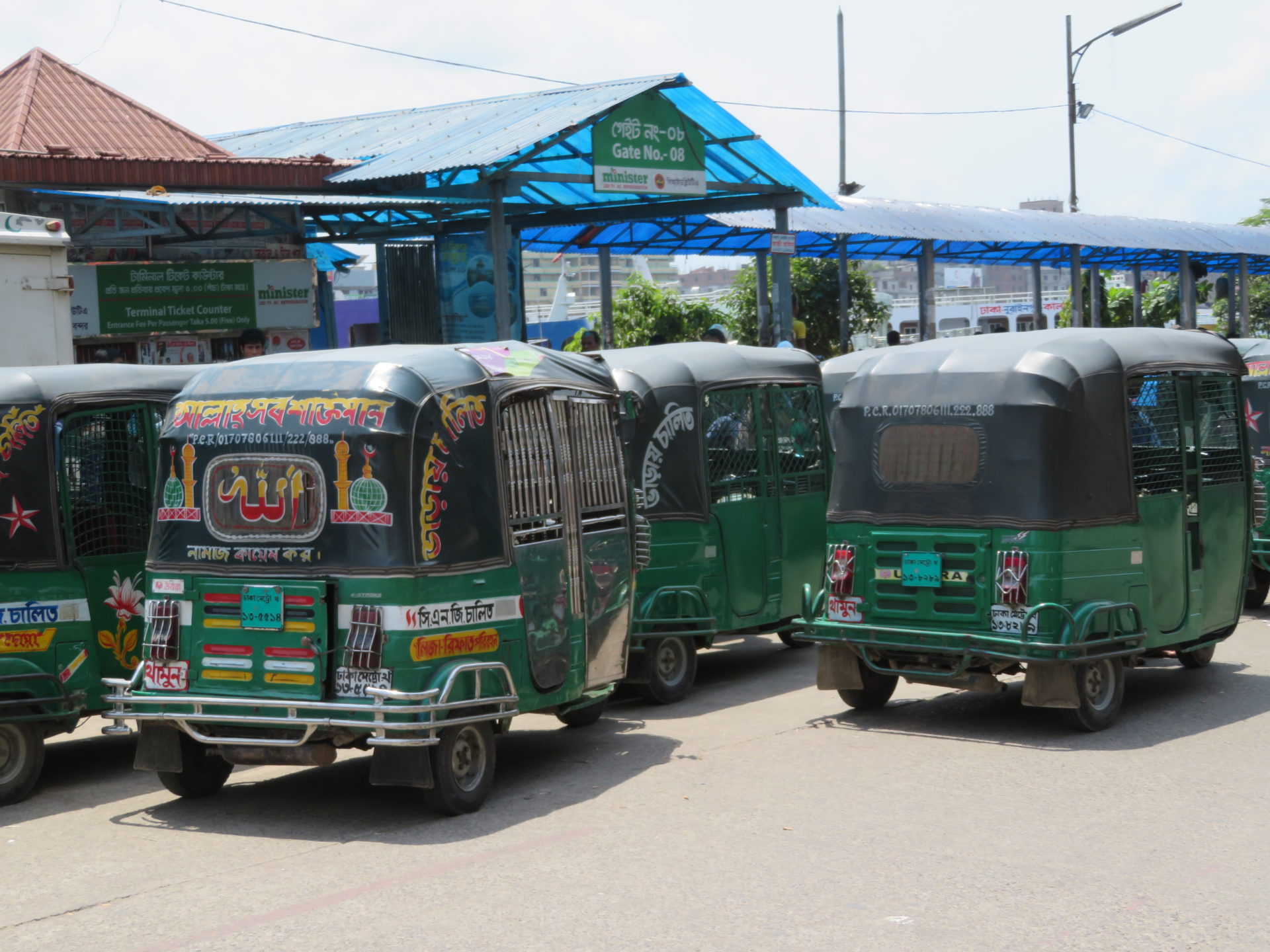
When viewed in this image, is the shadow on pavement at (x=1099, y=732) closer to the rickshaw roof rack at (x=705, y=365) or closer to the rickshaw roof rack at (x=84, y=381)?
the rickshaw roof rack at (x=705, y=365)

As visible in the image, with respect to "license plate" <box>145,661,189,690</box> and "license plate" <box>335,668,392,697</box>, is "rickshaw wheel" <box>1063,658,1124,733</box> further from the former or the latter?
"license plate" <box>145,661,189,690</box>

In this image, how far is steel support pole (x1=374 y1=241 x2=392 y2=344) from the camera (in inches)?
791

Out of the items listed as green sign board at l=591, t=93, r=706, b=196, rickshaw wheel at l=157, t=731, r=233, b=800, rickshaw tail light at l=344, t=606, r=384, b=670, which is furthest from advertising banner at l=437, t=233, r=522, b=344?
rickshaw tail light at l=344, t=606, r=384, b=670

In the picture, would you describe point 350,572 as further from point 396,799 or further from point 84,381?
point 84,381

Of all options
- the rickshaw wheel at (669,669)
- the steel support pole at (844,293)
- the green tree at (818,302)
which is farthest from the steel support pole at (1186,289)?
the rickshaw wheel at (669,669)

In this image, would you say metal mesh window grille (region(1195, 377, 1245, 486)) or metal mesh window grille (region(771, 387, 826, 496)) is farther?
metal mesh window grille (region(771, 387, 826, 496))

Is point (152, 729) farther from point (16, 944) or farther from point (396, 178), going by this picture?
point (396, 178)

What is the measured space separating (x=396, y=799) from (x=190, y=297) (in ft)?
31.2

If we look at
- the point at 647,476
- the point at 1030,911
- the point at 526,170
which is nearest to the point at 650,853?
the point at 1030,911

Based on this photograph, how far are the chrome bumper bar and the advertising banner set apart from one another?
452 inches

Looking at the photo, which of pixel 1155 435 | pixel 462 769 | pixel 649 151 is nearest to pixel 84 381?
pixel 462 769

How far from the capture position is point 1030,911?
552cm

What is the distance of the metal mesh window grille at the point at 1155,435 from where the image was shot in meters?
8.99

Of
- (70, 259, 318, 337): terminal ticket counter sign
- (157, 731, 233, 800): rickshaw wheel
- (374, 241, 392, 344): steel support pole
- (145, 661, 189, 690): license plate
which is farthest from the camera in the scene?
(374, 241, 392, 344): steel support pole
